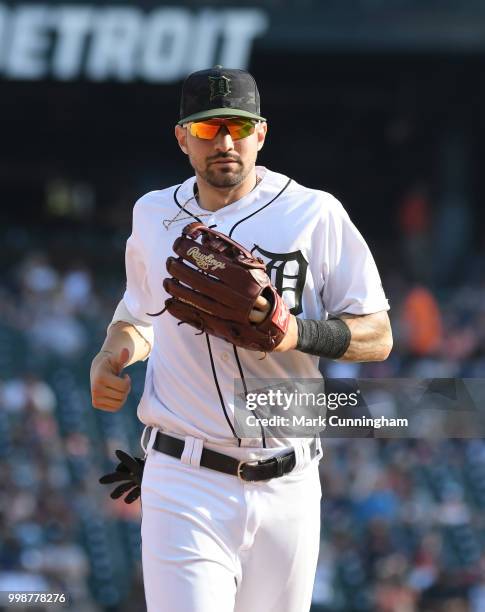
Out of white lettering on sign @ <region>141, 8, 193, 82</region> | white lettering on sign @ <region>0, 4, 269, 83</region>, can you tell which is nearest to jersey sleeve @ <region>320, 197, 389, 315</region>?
white lettering on sign @ <region>0, 4, 269, 83</region>

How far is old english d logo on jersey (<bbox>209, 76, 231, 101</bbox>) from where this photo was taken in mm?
3018

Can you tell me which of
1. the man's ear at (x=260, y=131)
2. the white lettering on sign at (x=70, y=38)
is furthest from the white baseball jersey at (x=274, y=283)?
the white lettering on sign at (x=70, y=38)

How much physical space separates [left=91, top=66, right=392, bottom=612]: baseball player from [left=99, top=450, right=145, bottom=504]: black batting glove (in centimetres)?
16

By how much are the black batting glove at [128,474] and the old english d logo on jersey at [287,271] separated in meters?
0.59

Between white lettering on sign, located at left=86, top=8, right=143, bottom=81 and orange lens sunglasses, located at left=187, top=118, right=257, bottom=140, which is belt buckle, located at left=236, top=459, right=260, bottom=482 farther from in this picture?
white lettering on sign, located at left=86, top=8, right=143, bottom=81

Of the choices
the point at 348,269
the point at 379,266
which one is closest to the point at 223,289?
the point at 348,269

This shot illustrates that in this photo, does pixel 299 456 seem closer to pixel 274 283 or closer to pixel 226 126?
pixel 274 283

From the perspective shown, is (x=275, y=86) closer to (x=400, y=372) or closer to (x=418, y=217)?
(x=418, y=217)

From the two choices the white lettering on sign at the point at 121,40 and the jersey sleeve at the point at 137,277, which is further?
the white lettering on sign at the point at 121,40

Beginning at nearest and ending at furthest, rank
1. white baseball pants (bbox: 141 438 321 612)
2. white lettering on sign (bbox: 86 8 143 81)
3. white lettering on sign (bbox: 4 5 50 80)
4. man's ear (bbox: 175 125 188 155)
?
white baseball pants (bbox: 141 438 321 612)
man's ear (bbox: 175 125 188 155)
white lettering on sign (bbox: 4 5 50 80)
white lettering on sign (bbox: 86 8 143 81)

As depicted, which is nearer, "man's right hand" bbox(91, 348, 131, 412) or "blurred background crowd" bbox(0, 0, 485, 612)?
"man's right hand" bbox(91, 348, 131, 412)

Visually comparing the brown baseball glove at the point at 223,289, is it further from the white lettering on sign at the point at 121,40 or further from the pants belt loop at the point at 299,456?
the white lettering on sign at the point at 121,40

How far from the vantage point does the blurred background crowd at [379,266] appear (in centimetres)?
908

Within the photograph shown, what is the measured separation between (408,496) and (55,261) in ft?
22.6
